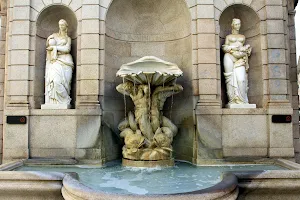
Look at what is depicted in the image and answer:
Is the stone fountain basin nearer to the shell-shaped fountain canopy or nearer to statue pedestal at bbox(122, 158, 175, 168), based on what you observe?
statue pedestal at bbox(122, 158, 175, 168)

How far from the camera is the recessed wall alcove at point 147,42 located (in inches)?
364

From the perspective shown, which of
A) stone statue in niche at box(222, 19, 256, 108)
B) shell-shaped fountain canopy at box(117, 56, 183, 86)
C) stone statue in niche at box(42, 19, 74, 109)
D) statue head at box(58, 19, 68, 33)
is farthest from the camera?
statue head at box(58, 19, 68, 33)

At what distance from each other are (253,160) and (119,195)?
5390 millimetres

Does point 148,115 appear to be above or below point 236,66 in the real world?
below

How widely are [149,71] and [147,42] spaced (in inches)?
115

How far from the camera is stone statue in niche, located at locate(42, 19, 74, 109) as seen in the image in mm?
8602

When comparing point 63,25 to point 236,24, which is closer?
point 63,25

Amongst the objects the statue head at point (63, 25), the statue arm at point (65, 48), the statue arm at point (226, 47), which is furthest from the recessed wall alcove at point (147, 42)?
the statue head at point (63, 25)

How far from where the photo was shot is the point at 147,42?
10.4m

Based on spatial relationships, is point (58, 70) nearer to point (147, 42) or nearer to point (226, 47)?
point (147, 42)

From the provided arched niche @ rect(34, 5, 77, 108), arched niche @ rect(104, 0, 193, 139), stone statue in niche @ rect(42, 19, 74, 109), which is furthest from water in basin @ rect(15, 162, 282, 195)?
arched niche @ rect(34, 5, 77, 108)

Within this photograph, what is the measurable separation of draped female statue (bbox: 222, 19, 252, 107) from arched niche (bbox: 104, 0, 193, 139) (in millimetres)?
1302

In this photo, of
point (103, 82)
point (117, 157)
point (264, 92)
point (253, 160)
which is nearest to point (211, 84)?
point (264, 92)

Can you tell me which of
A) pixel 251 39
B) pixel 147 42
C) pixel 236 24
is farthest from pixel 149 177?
pixel 251 39
